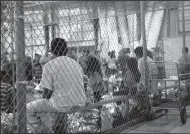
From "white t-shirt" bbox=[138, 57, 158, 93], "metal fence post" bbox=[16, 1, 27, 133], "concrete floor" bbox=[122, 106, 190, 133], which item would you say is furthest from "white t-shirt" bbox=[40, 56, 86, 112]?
"white t-shirt" bbox=[138, 57, 158, 93]

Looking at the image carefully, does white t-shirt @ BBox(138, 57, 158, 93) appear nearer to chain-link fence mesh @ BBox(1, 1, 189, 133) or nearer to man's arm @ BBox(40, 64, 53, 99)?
chain-link fence mesh @ BBox(1, 1, 189, 133)

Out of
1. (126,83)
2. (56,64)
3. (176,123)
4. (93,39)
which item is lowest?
(176,123)

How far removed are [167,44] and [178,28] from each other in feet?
3.02

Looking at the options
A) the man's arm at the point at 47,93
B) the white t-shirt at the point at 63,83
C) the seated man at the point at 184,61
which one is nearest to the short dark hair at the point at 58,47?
the white t-shirt at the point at 63,83

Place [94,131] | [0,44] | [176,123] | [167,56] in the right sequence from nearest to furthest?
1. [0,44]
2. [94,131]
3. [176,123]
4. [167,56]

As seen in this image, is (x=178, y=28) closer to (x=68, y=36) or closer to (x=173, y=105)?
(x=173, y=105)

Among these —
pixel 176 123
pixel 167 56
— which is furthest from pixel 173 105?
pixel 167 56

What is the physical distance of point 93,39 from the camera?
14.2 feet

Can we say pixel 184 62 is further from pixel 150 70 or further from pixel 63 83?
pixel 63 83

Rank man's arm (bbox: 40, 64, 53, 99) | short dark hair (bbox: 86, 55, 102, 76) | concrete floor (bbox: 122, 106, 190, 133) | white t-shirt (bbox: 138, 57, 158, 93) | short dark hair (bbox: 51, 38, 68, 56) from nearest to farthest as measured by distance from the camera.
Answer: man's arm (bbox: 40, 64, 53, 99), short dark hair (bbox: 51, 38, 68, 56), concrete floor (bbox: 122, 106, 190, 133), white t-shirt (bbox: 138, 57, 158, 93), short dark hair (bbox: 86, 55, 102, 76)

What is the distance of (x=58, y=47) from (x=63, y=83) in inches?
20.0

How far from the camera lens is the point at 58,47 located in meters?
3.82

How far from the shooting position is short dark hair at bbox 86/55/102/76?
19.6 feet

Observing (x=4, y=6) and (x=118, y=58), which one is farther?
(x=118, y=58)
